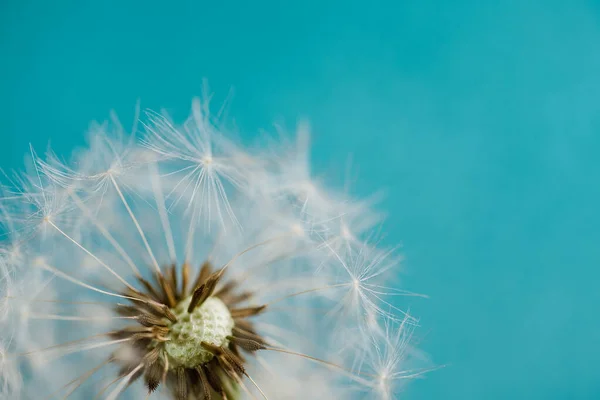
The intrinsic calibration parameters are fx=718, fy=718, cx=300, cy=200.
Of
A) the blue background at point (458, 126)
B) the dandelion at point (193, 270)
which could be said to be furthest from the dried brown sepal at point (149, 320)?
the blue background at point (458, 126)

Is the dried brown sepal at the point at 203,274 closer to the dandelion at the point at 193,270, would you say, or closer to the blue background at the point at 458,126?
the dandelion at the point at 193,270

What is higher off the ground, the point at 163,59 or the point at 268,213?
the point at 163,59

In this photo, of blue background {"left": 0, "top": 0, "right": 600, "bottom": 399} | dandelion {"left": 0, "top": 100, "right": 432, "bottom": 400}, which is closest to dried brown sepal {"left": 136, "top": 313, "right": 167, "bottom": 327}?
dandelion {"left": 0, "top": 100, "right": 432, "bottom": 400}

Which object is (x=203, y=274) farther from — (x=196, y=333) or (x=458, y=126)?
(x=458, y=126)

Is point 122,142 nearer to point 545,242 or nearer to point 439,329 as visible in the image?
point 439,329

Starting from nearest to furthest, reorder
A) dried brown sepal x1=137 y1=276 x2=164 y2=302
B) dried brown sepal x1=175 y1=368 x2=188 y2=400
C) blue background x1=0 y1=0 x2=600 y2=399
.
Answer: dried brown sepal x1=175 y1=368 x2=188 y2=400 → dried brown sepal x1=137 y1=276 x2=164 y2=302 → blue background x1=0 y1=0 x2=600 y2=399

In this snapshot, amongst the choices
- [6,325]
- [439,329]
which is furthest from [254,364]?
[439,329]

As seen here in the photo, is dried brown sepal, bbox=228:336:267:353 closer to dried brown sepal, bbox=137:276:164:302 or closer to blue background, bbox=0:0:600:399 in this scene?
dried brown sepal, bbox=137:276:164:302
